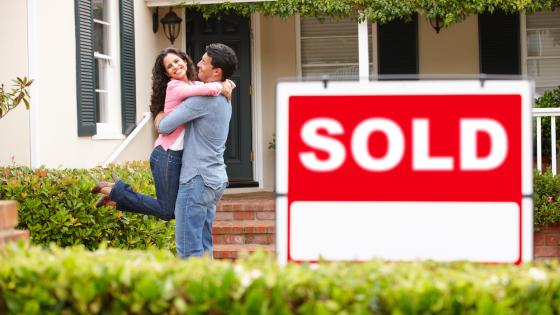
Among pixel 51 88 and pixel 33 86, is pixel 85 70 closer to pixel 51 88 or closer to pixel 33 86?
pixel 51 88

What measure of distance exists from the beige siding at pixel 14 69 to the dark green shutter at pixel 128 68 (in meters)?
2.02

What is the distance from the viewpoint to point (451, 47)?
12.6 metres

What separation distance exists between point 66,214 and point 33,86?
1832 millimetres

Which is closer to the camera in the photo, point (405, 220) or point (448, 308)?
point (448, 308)

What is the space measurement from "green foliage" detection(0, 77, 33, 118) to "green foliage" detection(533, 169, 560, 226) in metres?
4.49

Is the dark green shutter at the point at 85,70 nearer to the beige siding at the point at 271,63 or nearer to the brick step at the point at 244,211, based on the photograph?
the brick step at the point at 244,211

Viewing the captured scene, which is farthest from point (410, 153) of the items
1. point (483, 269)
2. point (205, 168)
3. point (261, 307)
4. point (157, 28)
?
point (157, 28)

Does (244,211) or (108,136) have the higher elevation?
(108,136)

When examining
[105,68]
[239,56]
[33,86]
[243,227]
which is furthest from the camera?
[239,56]

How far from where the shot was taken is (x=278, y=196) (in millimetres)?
3453

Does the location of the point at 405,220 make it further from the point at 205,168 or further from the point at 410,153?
the point at 205,168

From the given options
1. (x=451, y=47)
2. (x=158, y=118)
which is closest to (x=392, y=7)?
(x=451, y=47)

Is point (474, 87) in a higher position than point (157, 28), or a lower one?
lower

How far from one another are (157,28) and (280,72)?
5.71 feet
